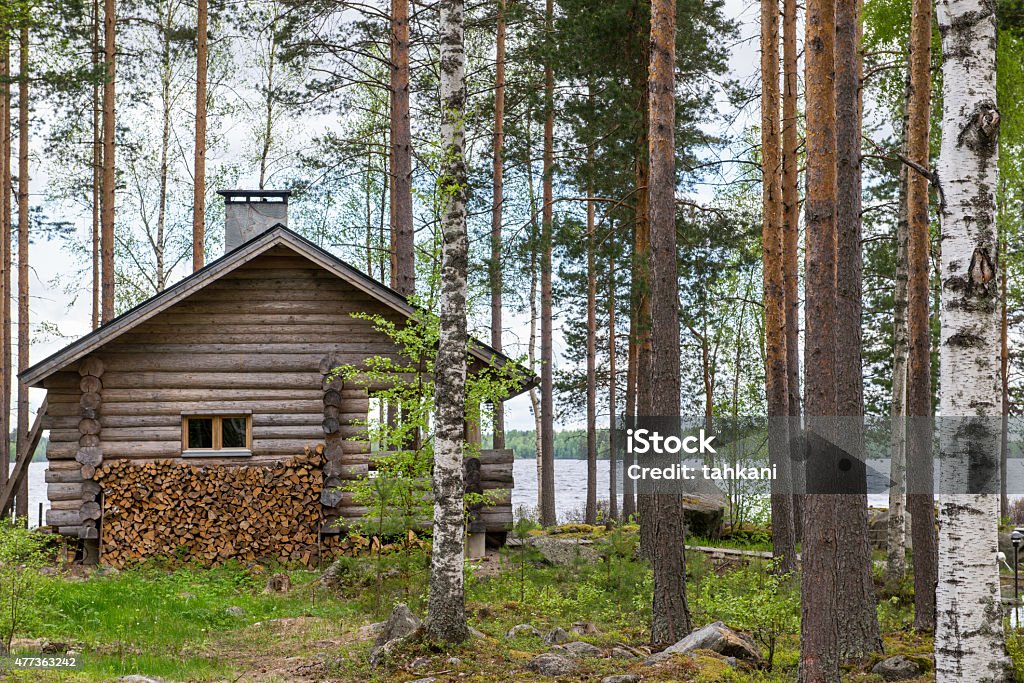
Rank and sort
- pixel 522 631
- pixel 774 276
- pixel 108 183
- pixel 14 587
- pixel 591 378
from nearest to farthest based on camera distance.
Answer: pixel 14 587
pixel 522 631
pixel 774 276
pixel 108 183
pixel 591 378

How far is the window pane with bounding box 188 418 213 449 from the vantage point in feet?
48.7

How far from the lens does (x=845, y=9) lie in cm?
934

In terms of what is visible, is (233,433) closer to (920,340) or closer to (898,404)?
(920,340)

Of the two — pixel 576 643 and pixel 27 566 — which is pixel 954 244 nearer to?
pixel 576 643

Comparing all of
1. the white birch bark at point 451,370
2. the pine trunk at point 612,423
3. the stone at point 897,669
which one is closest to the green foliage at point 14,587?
the white birch bark at point 451,370

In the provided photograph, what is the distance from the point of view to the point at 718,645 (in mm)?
8750

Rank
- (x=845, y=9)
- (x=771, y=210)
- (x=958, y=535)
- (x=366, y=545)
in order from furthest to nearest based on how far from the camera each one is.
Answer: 1. (x=771, y=210)
2. (x=366, y=545)
3. (x=845, y=9)
4. (x=958, y=535)

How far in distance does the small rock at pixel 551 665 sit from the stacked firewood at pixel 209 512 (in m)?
7.22

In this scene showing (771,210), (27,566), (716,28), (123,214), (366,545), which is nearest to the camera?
(27,566)

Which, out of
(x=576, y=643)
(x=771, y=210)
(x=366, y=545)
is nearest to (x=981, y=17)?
(x=576, y=643)

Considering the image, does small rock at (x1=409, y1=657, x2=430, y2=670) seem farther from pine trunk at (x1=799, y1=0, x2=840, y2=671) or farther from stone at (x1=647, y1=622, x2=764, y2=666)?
pine trunk at (x1=799, y1=0, x2=840, y2=671)

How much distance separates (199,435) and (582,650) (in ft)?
28.0

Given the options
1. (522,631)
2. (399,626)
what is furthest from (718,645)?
(399,626)

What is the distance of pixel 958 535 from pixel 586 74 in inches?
457
